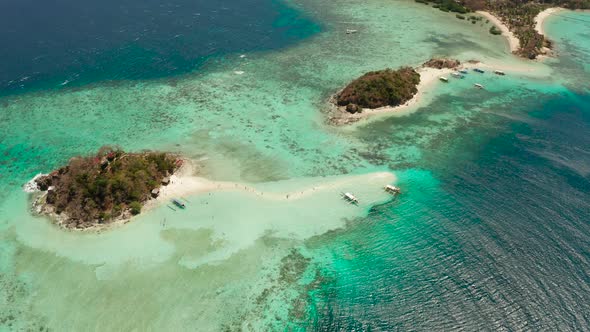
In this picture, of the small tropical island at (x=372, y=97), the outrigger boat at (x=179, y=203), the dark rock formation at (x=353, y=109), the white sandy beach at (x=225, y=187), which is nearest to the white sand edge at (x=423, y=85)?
the small tropical island at (x=372, y=97)

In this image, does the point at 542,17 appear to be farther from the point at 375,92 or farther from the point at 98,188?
the point at 98,188

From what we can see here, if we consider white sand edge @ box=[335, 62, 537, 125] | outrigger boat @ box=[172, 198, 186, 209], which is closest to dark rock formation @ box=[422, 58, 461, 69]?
white sand edge @ box=[335, 62, 537, 125]

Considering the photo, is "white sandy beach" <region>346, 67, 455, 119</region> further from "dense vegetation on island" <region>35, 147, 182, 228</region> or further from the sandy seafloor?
"dense vegetation on island" <region>35, 147, 182, 228</region>

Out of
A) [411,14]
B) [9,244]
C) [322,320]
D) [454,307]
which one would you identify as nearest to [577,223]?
[454,307]

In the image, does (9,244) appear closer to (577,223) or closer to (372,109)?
(372,109)

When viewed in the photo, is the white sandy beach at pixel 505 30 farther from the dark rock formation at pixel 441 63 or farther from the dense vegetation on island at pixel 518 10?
the dark rock formation at pixel 441 63
